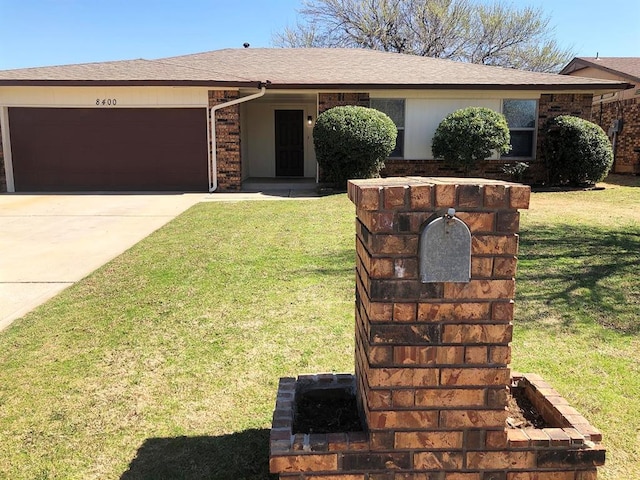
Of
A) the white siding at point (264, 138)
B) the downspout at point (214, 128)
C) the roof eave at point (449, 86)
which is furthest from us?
the white siding at point (264, 138)

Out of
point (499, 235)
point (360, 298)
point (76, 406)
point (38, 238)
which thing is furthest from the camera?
point (38, 238)

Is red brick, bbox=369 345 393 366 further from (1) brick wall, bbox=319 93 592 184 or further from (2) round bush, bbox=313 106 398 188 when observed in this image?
(1) brick wall, bbox=319 93 592 184

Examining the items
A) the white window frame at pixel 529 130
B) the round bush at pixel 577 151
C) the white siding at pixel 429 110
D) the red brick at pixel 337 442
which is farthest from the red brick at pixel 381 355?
the white window frame at pixel 529 130

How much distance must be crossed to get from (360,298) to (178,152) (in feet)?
41.2

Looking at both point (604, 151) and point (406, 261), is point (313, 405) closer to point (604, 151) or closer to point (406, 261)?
point (406, 261)

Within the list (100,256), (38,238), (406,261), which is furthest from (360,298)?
(38,238)

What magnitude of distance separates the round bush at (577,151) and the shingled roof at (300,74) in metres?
1.22

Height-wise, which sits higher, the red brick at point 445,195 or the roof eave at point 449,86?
the roof eave at point 449,86

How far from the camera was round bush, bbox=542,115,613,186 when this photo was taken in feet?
43.0

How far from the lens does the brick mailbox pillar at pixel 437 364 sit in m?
2.03

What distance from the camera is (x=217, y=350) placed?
396cm

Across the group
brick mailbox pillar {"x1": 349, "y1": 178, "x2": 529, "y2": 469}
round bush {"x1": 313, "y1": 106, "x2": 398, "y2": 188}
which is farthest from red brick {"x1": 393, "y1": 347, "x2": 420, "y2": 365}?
round bush {"x1": 313, "y1": 106, "x2": 398, "y2": 188}

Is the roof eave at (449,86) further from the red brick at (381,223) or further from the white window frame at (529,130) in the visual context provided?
the red brick at (381,223)

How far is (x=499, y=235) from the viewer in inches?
80.2
